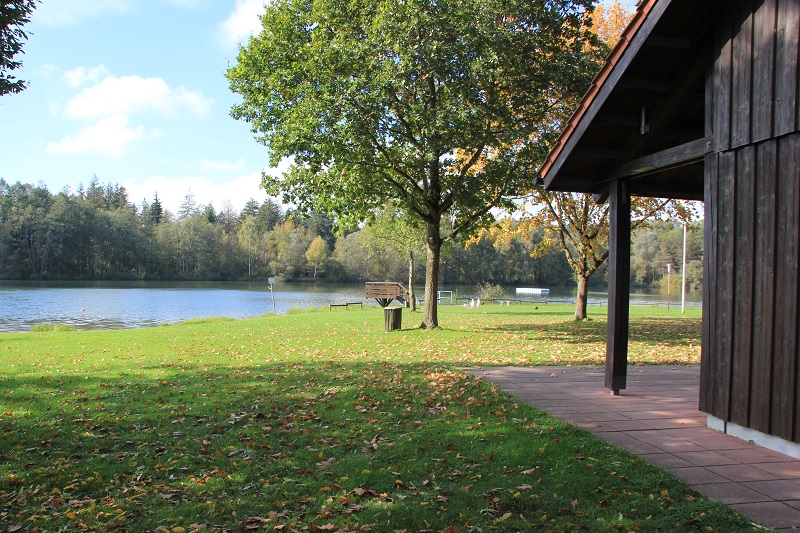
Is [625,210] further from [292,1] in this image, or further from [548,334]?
[292,1]

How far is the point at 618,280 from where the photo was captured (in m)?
6.51

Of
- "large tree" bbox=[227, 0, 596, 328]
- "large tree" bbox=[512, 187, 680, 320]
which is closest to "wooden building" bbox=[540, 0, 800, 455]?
"large tree" bbox=[227, 0, 596, 328]

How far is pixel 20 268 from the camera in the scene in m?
72.3

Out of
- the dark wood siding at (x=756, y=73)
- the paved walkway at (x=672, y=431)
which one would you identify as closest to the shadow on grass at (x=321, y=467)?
the paved walkway at (x=672, y=431)

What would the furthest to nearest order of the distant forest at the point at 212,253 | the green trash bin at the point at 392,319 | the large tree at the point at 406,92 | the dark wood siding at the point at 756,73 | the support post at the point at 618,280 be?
the distant forest at the point at 212,253
the green trash bin at the point at 392,319
the large tree at the point at 406,92
the support post at the point at 618,280
the dark wood siding at the point at 756,73

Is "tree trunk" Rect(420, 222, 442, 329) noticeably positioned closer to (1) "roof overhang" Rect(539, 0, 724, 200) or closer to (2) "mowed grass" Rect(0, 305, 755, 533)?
(2) "mowed grass" Rect(0, 305, 755, 533)

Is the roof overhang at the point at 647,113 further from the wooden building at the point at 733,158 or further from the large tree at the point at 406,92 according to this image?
the large tree at the point at 406,92

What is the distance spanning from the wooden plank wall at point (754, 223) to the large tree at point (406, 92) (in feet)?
26.4

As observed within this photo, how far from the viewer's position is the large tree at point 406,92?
12711 mm

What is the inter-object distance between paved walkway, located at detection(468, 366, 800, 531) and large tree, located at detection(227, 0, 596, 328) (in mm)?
7038

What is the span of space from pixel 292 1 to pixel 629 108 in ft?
38.5

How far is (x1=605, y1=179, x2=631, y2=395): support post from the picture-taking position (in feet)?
21.4

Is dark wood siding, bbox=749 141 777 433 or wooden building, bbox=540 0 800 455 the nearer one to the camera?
wooden building, bbox=540 0 800 455

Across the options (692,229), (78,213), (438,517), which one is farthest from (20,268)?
(438,517)
